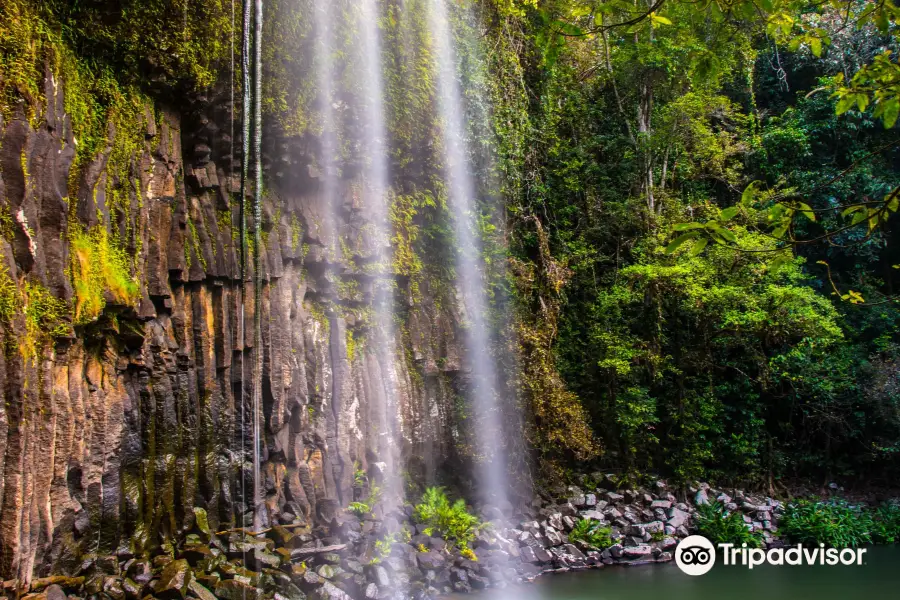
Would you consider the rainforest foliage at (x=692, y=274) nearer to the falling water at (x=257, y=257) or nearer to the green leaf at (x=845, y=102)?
the falling water at (x=257, y=257)

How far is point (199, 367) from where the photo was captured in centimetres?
766

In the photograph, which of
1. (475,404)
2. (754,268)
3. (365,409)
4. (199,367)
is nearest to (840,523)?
(754,268)

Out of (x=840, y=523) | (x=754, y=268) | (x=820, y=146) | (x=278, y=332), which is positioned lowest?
(x=840, y=523)

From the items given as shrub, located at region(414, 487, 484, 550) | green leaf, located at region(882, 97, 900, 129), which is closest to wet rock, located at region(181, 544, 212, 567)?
shrub, located at region(414, 487, 484, 550)

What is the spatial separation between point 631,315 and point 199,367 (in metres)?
8.17

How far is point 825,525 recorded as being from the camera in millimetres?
11625

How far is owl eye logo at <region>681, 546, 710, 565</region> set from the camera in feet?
34.9

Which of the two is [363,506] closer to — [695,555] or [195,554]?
[195,554]

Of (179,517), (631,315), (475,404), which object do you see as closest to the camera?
(179,517)

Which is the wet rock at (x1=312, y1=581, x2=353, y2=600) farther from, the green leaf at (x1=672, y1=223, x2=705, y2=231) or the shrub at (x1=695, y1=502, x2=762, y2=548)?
the shrub at (x1=695, y1=502, x2=762, y2=548)

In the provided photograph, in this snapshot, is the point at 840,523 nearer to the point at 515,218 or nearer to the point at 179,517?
the point at 515,218

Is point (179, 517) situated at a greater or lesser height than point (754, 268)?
lesser

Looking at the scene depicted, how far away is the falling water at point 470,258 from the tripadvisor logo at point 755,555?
3088mm

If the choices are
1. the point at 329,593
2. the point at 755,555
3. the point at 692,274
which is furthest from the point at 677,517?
the point at 329,593
